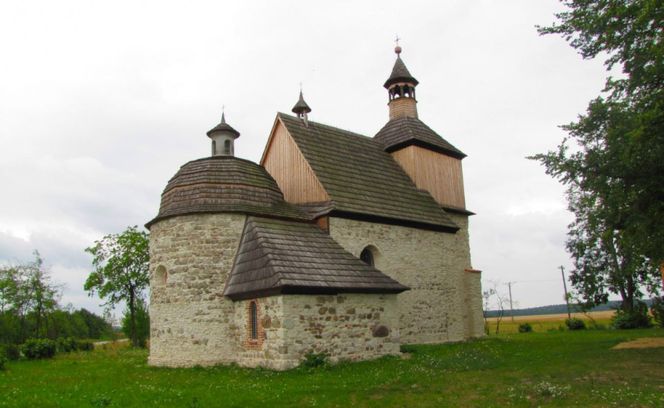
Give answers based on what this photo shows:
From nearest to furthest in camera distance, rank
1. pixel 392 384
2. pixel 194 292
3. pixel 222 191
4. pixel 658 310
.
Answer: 1. pixel 392 384
2. pixel 194 292
3. pixel 222 191
4. pixel 658 310

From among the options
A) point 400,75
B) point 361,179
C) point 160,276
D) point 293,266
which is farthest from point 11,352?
point 400,75

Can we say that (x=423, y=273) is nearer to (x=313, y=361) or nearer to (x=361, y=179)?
(x=361, y=179)

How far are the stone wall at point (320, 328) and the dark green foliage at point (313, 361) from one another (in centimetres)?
12

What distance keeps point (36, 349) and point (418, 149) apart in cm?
1902

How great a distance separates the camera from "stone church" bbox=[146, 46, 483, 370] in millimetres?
13391

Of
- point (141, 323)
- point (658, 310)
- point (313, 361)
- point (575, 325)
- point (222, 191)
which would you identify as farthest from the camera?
point (141, 323)

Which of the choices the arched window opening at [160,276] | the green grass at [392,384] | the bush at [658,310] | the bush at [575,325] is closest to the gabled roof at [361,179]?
the green grass at [392,384]

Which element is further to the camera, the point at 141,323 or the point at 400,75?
the point at 141,323

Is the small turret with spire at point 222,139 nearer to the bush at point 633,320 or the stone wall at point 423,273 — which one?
the stone wall at point 423,273

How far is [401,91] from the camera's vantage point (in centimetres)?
2448

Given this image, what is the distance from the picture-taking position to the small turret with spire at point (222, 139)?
1820cm

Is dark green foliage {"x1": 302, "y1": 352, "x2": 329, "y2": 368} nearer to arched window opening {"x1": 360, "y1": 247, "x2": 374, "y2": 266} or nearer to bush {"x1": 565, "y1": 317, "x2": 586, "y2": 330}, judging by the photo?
arched window opening {"x1": 360, "y1": 247, "x2": 374, "y2": 266}

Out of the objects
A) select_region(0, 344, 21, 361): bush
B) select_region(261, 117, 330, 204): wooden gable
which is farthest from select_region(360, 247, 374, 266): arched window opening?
select_region(0, 344, 21, 361): bush

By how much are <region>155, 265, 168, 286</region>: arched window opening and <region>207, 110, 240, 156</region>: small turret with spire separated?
15.7 ft
